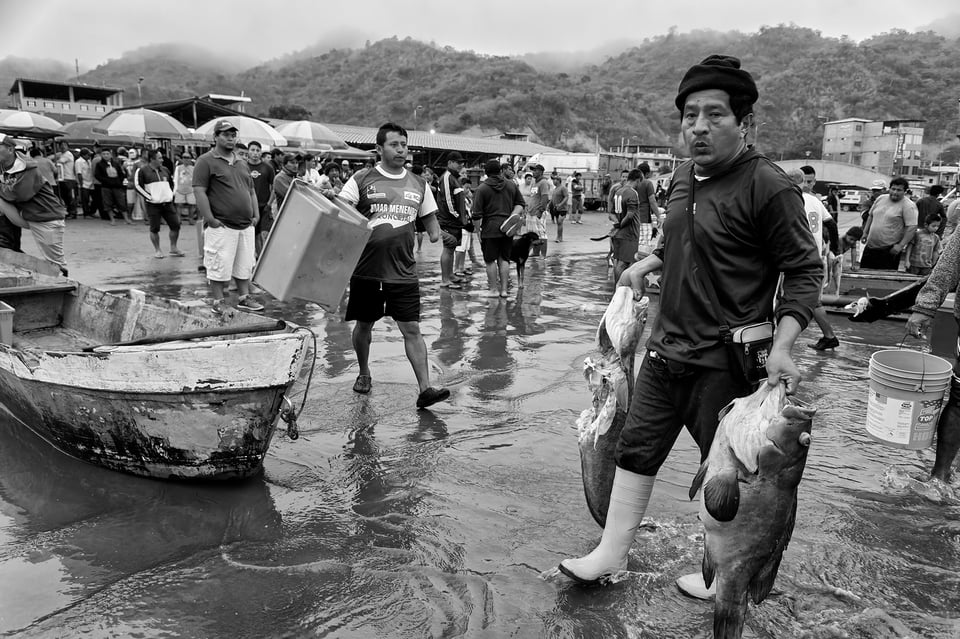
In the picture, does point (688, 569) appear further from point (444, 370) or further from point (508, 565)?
point (444, 370)

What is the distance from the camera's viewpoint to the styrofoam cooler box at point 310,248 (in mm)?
4066

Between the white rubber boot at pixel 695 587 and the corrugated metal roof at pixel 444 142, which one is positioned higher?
the corrugated metal roof at pixel 444 142

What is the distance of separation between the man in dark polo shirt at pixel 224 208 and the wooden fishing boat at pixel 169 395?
9.27ft

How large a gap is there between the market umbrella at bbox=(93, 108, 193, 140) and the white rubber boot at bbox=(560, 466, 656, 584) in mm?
17101

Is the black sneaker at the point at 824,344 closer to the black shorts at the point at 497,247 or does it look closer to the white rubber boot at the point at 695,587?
the black shorts at the point at 497,247

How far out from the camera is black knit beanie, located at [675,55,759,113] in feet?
7.66

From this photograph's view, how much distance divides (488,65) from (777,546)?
121526 mm

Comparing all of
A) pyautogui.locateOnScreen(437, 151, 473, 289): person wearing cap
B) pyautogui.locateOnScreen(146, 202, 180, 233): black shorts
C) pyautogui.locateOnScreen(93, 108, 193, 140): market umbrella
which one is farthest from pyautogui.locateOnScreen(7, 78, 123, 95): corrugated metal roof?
pyautogui.locateOnScreen(437, 151, 473, 289): person wearing cap

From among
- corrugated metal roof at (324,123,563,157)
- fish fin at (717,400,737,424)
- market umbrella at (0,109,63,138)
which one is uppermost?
corrugated metal roof at (324,123,563,157)

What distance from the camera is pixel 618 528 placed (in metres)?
2.81

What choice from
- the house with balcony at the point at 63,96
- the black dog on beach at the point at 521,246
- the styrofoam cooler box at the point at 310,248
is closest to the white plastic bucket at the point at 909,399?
the styrofoam cooler box at the point at 310,248

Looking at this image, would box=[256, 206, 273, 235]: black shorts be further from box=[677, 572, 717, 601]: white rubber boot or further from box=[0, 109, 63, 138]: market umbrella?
box=[0, 109, 63, 138]: market umbrella

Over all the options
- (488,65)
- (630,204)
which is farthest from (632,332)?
(488,65)

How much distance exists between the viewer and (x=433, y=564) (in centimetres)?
317
